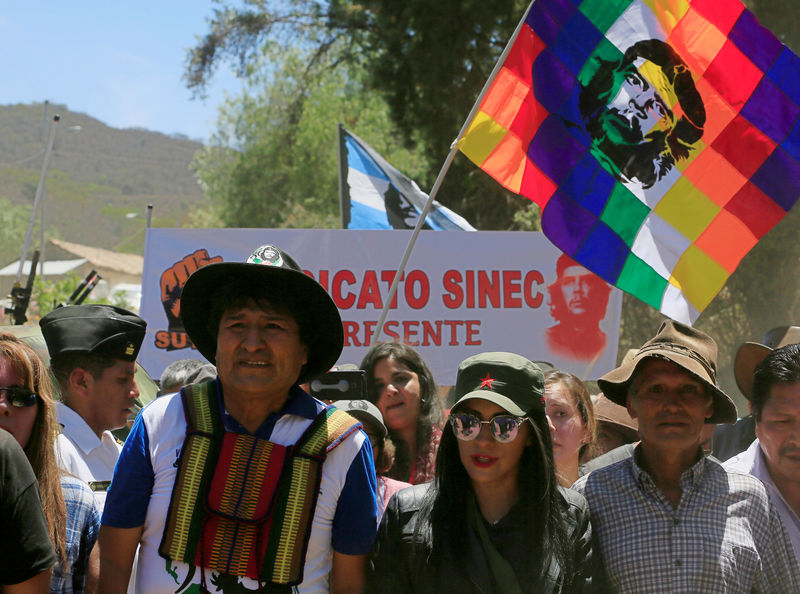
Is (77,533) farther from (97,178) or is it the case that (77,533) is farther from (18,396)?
(97,178)

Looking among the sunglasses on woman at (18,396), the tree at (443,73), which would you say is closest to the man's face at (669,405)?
the sunglasses on woman at (18,396)

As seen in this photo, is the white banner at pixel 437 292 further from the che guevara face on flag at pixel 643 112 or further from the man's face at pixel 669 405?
the man's face at pixel 669 405

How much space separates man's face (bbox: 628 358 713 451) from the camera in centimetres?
282

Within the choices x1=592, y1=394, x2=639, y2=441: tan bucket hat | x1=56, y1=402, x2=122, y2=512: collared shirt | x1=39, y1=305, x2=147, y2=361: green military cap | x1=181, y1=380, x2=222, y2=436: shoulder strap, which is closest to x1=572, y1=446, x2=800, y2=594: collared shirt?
x1=181, y1=380, x2=222, y2=436: shoulder strap

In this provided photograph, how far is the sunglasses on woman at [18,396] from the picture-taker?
2.54m

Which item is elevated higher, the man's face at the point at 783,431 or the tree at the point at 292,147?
the tree at the point at 292,147

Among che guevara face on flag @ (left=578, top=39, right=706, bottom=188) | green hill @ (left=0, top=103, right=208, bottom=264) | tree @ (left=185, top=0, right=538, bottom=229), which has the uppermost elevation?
green hill @ (left=0, top=103, right=208, bottom=264)

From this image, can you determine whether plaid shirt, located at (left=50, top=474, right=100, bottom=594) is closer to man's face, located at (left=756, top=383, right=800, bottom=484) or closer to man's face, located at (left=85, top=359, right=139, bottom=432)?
man's face, located at (left=85, top=359, right=139, bottom=432)

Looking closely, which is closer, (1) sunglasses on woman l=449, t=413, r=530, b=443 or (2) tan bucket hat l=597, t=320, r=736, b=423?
(1) sunglasses on woman l=449, t=413, r=530, b=443

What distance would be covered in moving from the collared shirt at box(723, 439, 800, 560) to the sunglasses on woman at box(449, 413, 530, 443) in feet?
2.81

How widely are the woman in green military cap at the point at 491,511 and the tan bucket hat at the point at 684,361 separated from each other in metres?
0.42

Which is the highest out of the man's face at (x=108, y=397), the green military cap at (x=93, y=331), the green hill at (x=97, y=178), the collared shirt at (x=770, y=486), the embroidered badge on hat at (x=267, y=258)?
the green hill at (x=97, y=178)

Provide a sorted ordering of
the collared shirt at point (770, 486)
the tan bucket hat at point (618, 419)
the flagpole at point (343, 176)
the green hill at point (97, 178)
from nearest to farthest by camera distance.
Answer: the collared shirt at point (770, 486) → the tan bucket hat at point (618, 419) → the flagpole at point (343, 176) → the green hill at point (97, 178)

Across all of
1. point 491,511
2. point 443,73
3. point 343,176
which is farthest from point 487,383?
point 443,73
